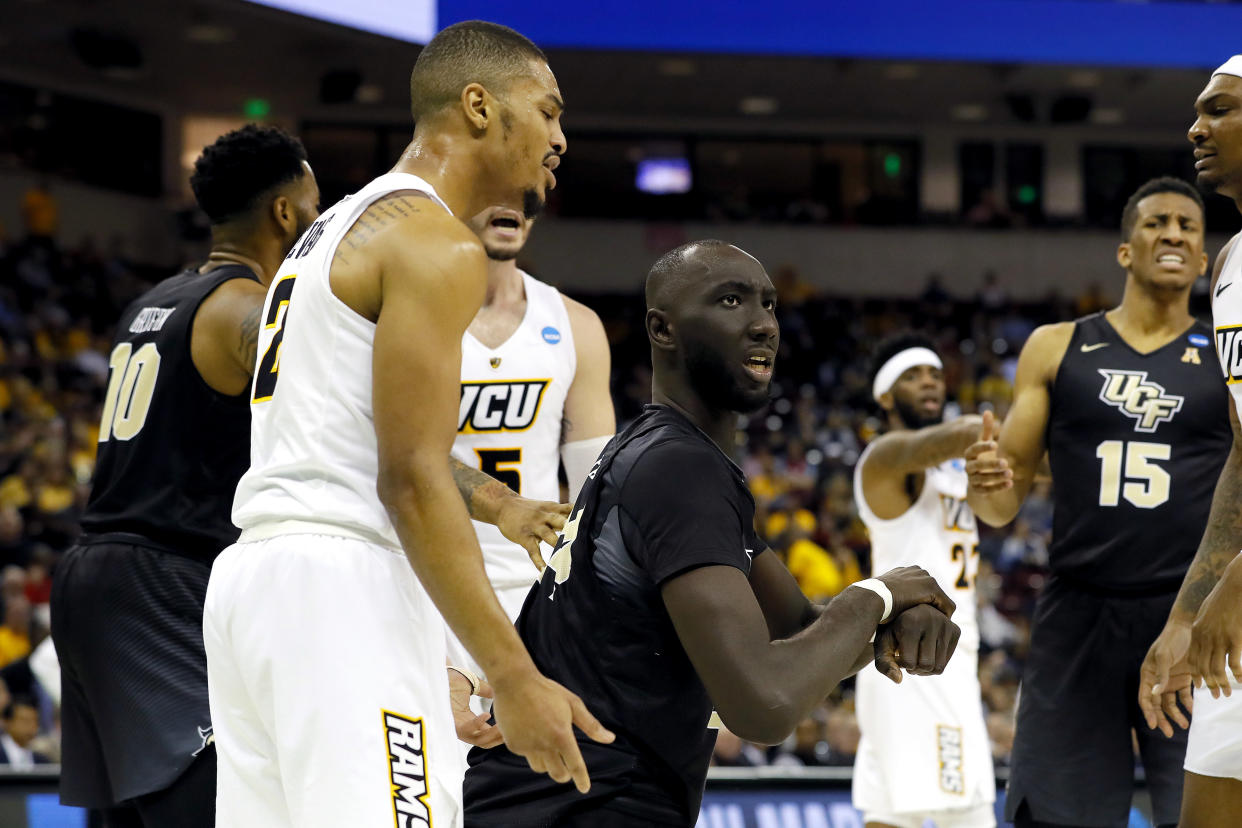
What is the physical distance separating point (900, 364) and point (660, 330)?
4.00 m

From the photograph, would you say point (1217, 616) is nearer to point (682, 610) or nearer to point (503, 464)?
point (682, 610)

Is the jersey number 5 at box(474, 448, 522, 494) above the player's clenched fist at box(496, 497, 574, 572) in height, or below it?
above

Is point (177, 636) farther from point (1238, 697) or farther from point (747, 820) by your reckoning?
point (747, 820)

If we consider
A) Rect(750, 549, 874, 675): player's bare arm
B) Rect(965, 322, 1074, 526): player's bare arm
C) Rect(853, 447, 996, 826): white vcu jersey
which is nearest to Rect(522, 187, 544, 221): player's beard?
Rect(750, 549, 874, 675): player's bare arm

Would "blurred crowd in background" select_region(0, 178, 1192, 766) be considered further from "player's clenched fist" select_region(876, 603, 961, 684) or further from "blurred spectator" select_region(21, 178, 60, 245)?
"player's clenched fist" select_region(876, 603, 961, 684)

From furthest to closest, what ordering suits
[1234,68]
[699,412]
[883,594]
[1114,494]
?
[1114,494] → [1234,68] → [699,412] → [883,594]

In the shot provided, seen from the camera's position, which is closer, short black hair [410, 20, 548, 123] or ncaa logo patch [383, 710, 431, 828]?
ncaa logo patch [383, 710, 431, 828]

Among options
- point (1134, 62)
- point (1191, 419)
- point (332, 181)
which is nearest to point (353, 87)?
point (332, 181)

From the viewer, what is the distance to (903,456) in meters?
6.34

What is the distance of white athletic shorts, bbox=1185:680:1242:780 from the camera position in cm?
383

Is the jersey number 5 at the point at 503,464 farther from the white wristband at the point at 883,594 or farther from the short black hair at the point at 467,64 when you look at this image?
the white wristband at the point at 883,594

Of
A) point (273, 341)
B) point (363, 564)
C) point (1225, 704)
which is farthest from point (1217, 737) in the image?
point (273, 341)

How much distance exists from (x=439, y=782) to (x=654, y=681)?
477mm

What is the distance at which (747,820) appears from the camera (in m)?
7.16
